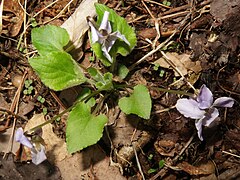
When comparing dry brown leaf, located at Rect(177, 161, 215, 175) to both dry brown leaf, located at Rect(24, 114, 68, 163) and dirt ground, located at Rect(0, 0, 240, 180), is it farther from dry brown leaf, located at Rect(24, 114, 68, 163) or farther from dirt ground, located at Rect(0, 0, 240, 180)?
dry brown leaf, located at Rect(24, 114, 68, 163)

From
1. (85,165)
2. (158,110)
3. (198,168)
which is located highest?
(158,110)

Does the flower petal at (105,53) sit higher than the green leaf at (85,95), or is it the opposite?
the flower petal at (105,53)

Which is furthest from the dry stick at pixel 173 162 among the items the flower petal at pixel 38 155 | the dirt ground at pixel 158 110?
the flower petal at pixel 38 155

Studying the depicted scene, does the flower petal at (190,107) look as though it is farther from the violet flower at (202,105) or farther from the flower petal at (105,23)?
the flower petal at (105,23)

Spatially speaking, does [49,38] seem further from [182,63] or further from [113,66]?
[182,63]

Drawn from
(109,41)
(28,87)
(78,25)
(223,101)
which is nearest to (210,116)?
(223,101)

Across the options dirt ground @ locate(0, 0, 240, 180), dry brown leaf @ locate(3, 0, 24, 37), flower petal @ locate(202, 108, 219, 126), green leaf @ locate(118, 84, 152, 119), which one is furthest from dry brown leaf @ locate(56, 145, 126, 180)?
dry brown leaf @ locate(3, 0, 24, 37)

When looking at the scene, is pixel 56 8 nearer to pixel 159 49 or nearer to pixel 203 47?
pixel 159 49
